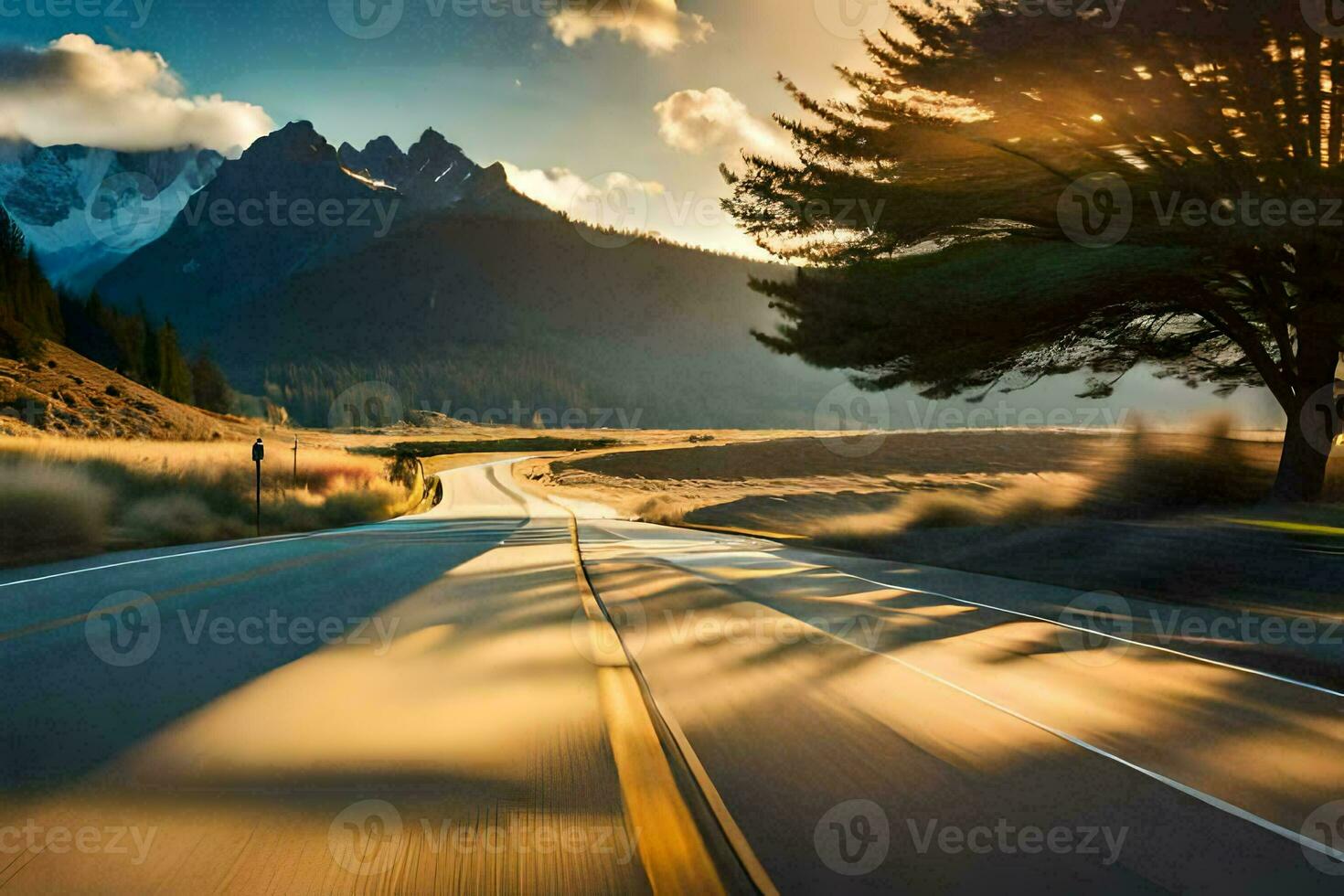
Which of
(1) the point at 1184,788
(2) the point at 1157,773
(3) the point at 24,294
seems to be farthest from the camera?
(3) the point at 24,294

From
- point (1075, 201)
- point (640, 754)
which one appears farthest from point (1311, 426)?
point (640, 754)

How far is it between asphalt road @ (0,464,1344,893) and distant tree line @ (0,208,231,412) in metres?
42.5

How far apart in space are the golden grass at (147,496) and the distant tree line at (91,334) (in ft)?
58.9

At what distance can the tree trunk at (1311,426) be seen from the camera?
60.2 ft

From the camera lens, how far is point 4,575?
12.6 metres

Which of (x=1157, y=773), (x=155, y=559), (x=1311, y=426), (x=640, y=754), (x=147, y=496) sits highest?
(x=1311, y=426)

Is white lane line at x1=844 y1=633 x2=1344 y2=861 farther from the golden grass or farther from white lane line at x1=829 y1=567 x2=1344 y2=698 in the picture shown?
the golden grass

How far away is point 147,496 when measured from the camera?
23.3 meters

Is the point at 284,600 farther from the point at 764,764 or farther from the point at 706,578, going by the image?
the point at 764,764

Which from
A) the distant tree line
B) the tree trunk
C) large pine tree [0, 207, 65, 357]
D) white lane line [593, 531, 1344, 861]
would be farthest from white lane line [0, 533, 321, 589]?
large pine tree [0, 207, 65, 357]

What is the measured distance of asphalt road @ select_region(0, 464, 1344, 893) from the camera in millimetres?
3568

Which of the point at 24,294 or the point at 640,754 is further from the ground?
the point at 24,294

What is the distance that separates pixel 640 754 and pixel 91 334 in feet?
323

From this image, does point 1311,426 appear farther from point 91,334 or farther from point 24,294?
point 91,334
